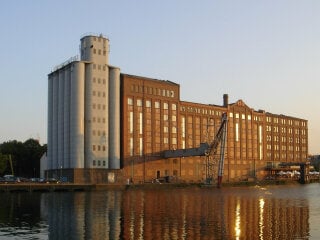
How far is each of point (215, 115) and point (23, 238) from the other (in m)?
163

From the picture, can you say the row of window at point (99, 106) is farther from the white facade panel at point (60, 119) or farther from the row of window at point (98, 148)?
the white facade panel at point (60, 119)

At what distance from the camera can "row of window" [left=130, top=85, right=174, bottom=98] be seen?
16788 centimetres

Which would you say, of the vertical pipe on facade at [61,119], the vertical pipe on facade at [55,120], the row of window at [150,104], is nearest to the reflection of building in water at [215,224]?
the vertical pipe on facade at [61,119]

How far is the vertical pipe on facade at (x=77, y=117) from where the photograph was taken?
152250 mm

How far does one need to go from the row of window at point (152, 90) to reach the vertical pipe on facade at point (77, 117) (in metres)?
20.0

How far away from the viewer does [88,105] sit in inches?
6102

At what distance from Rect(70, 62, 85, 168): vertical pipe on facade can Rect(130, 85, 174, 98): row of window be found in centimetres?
2000

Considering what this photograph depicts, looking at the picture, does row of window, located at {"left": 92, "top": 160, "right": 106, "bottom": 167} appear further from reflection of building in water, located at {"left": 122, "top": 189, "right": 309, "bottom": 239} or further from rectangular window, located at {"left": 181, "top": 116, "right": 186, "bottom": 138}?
reflection of building in water, located at {"left": 122, "top": 189, "right": 309, "bottom": 239}

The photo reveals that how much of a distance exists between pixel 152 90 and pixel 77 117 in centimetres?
3175

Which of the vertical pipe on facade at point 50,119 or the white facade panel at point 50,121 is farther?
the vertical pipe on facade at point 50,119

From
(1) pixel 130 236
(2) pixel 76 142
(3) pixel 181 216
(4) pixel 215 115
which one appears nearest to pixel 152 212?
(3) pixel 181 216

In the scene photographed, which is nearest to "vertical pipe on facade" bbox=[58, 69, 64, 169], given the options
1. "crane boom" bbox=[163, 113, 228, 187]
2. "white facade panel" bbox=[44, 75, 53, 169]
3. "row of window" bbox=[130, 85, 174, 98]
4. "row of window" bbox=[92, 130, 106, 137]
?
"white facade panel" bbox=[44, 75, 53, 169]

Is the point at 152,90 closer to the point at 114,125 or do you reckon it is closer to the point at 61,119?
the point at 114,125

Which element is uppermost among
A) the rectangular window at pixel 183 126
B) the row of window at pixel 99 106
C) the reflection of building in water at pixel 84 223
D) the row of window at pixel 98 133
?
the row of window at pixel 99 106
